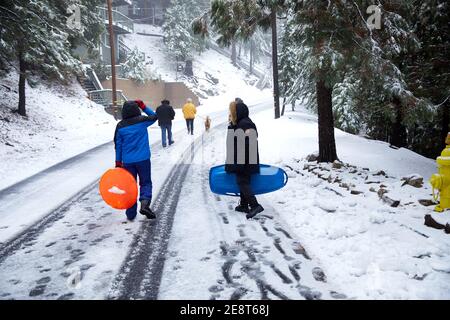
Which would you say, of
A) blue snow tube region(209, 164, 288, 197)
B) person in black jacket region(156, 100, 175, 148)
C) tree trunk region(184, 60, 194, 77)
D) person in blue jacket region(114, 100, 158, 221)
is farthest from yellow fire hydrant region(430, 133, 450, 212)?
tree trunk region(184, 60, 194, 77)

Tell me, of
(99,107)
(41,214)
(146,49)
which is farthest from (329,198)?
(146,49)

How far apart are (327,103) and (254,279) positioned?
21.7 ft

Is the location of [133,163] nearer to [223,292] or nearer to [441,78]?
[223,292]

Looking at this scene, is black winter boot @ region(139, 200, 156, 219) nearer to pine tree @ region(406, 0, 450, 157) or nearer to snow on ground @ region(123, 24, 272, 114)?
pine tree @ region(406, 0, 450, 157)

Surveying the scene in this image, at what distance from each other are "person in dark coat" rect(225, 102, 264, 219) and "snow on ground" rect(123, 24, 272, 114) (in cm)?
3588

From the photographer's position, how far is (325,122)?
9.42 m

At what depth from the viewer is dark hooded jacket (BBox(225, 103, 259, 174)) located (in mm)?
5824

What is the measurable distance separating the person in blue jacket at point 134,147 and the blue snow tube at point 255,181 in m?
1.35

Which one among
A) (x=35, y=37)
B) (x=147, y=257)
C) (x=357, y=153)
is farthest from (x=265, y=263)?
(x=35, y=37)

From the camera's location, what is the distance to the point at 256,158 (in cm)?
594

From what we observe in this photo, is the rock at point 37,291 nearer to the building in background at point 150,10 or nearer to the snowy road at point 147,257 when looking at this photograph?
the snowy road at point 147,257

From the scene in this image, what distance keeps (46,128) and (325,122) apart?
1364 centimetres

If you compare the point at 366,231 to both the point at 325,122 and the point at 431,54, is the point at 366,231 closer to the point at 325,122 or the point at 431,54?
the point at 325,122
